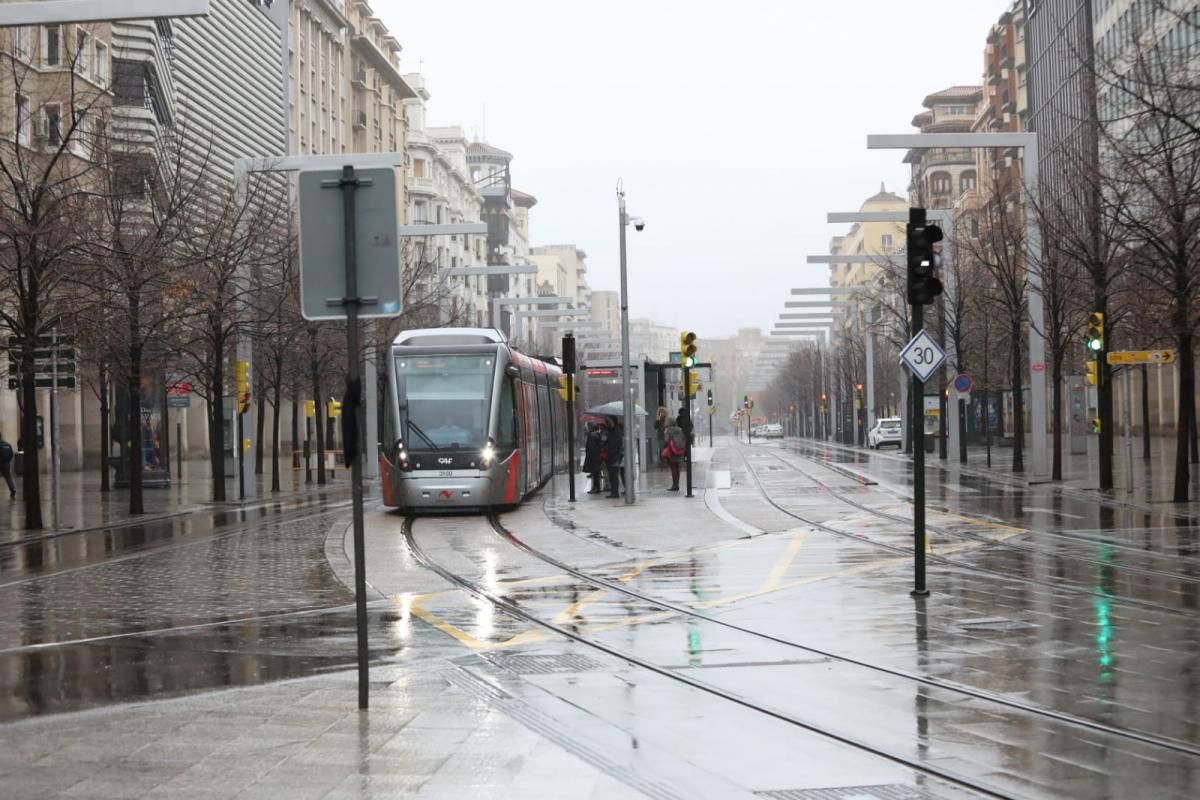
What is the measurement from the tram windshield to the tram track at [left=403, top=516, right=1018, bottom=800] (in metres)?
10.5

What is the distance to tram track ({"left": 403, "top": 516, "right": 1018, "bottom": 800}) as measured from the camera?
24.3 ft

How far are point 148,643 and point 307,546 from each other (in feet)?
34.8

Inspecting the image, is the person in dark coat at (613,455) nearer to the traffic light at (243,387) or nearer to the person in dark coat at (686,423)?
the person in dark coat at (686,423)

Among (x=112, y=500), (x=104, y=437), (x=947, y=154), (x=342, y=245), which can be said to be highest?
(x=947, y=154)

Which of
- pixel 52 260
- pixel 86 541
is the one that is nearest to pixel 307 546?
pixel 86 541

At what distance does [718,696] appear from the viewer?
390 inches

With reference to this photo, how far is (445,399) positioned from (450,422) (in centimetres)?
49

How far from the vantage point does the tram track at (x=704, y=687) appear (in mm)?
7421

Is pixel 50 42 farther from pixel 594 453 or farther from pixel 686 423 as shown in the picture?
pixel 686 423

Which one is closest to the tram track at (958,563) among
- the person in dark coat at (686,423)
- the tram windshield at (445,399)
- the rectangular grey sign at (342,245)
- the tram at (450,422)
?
the person in dark coat at (686,423)

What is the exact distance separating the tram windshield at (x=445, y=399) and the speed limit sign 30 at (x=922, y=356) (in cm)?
1454

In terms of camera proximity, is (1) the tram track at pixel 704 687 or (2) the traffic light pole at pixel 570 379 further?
(2) the traffic light pole at pixel 570 379

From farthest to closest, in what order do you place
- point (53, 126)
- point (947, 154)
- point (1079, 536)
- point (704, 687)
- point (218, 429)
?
point (947, 154) < point (218, 429) < point (53, 126) < point (1079, 536) < point (704, 687)

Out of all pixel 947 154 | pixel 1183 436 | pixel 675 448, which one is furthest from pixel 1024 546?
pixel 947 154
